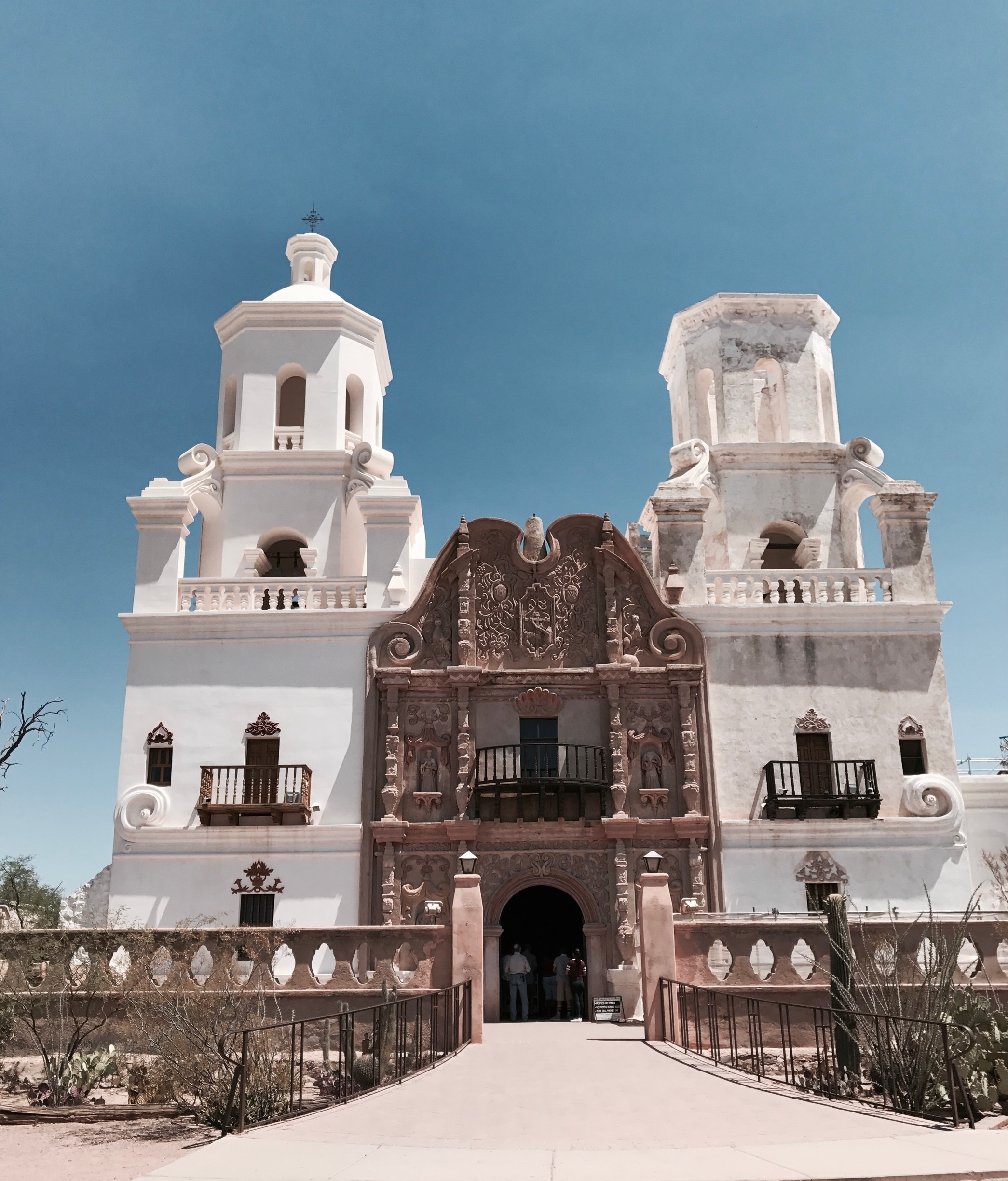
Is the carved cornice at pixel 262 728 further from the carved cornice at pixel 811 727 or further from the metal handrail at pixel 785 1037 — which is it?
the carved cornice at pixel 811 727

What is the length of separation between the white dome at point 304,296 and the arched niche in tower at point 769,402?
10.7m

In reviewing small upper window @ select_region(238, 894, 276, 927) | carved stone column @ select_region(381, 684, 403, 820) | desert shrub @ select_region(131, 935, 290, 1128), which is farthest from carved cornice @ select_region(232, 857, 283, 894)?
desert shrub @ select_region(131, 935, 290, 1128)

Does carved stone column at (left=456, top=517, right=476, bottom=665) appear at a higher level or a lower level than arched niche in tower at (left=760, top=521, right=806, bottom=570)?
lower

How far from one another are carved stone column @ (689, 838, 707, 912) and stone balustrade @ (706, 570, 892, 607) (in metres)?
5.37

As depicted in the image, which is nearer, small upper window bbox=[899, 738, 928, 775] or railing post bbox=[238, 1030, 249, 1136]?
railing post bbox=[238, 1030, 249, 1136]

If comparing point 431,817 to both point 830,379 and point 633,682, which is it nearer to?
point 633,682

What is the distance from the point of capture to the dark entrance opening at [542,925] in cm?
2816

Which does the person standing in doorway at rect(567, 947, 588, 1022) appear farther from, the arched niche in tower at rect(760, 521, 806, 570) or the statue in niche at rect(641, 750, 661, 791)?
the arched niche in tower at rect(760, 521, 806, 570)

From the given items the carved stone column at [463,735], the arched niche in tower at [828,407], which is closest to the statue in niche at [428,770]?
the carved stone column at [463,735]

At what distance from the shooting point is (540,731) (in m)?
25.6

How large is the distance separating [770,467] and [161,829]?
52.5ft

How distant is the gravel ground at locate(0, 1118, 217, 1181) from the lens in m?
11.0

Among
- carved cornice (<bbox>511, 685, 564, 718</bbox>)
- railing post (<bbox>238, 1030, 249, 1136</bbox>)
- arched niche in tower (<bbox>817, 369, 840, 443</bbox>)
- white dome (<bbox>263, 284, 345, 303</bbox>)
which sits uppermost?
white dome (<bbox>263, 284, 345, 303</bbox>)

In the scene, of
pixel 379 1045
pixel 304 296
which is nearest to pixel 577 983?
pixel 379 1045
